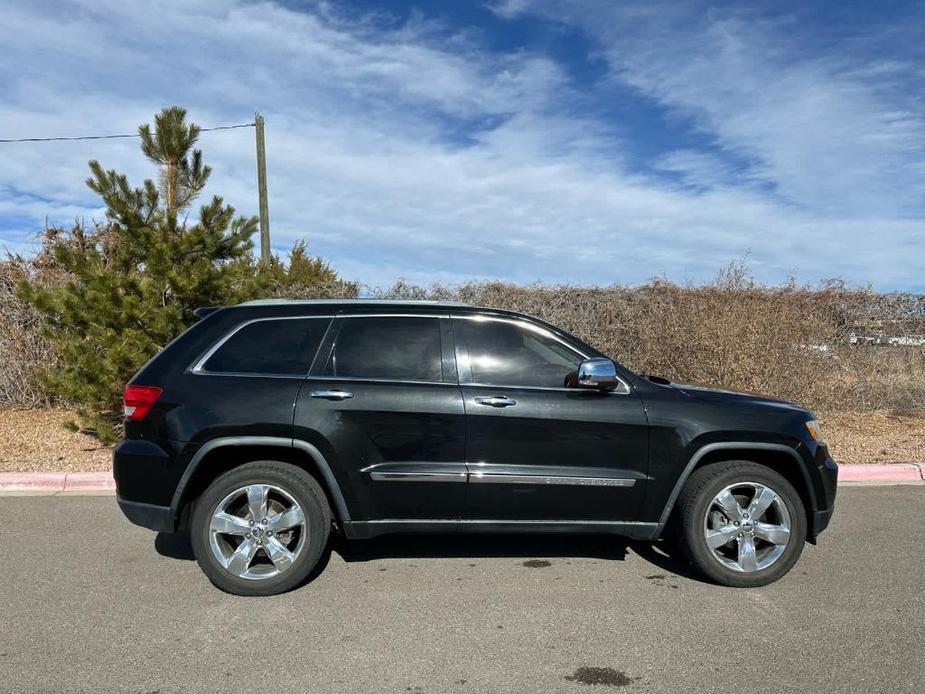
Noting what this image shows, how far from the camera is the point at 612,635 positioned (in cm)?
372

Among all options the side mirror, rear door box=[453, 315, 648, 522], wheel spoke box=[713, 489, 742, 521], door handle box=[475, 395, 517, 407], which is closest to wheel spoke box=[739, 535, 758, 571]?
wheel spoke box=[713, 489, 742, 521]

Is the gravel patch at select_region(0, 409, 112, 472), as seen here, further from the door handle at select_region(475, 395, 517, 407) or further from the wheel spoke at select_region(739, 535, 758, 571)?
the wheel spoke at select_region(739, 535, 758, 571)

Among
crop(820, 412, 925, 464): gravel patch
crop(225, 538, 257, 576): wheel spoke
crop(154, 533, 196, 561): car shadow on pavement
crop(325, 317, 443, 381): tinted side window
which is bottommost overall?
crop(154, 533, 196, 561): car shadow on pavement

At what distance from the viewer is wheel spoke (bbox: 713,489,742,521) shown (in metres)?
4.36

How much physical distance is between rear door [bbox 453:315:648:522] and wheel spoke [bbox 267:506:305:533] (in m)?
1.02

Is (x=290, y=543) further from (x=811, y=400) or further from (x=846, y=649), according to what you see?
(x=811, y=400)

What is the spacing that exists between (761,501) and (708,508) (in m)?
0.35

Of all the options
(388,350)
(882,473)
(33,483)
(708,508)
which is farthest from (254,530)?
(882,473)

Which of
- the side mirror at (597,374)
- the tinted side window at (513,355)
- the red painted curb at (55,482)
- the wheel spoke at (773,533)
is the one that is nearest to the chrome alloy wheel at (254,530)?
the tinted side window at (513,355)

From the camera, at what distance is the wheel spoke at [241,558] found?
4.21 meters

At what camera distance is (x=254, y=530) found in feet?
13.8

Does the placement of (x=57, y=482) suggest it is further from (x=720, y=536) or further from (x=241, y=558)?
(x=720, y=536)

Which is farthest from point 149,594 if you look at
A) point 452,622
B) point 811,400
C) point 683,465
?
point 811,400

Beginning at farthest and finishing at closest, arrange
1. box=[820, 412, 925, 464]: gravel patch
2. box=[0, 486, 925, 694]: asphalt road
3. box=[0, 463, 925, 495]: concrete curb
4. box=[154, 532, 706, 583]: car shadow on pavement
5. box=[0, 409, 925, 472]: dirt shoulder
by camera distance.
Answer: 1. box=[820, 412, 925, 464]: gravel patch
2. box=[0, 409, 925, 472]: dirt shoulder
3. box=[0, 463, 925, 495]: concrete curb
4. box=[154, 532, 706, 583]: car shadow on pavement
5. box=[0, 486, 925, 694]: asphalt road
